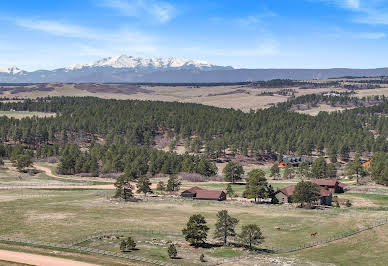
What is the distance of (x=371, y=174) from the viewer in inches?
5743

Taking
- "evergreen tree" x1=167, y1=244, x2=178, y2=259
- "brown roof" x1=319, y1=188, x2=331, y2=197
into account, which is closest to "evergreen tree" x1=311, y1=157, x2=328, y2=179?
"brown roof" x1=319, y1=188, x2=331, y2=197

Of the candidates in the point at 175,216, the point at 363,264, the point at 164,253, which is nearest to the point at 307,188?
the point at 175,216

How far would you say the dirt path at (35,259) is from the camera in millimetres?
62750

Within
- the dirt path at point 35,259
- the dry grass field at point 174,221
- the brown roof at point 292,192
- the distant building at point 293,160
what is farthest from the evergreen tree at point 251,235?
the distant building at point 293,160

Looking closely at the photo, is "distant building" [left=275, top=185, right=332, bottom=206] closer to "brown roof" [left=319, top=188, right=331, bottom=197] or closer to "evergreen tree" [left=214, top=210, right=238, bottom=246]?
"brown roof" [left=319, top=188, right=331, bottom=197]

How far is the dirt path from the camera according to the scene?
62.8 meters

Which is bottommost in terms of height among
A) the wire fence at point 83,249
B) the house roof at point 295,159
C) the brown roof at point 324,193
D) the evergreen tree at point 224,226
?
the house roof at point 295,159

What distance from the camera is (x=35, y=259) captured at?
2530 inches

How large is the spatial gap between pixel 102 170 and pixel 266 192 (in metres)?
67.7

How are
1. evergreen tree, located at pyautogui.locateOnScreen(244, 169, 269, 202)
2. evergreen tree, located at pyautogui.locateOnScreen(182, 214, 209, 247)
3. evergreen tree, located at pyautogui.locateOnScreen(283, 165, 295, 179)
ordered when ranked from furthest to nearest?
evergreen tree, located at pyautogui.locateOnScreen(283, 165, 295, 179) < evergreen tree, located at pyautogui.locateOnScreen(244, 169, 269, 202) < evergreen tree, located at pyautogui.locateOnScreen(182, 214, 209, 247)

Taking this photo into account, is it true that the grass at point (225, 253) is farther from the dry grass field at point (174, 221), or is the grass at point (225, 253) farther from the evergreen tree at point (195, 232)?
the evergreen tree at point (195, 232)

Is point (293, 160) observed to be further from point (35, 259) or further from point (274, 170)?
point (35, 259)

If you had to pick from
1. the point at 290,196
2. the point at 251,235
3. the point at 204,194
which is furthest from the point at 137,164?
the point at 251,235

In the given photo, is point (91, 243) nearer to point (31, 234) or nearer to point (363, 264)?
point (31, 234)
